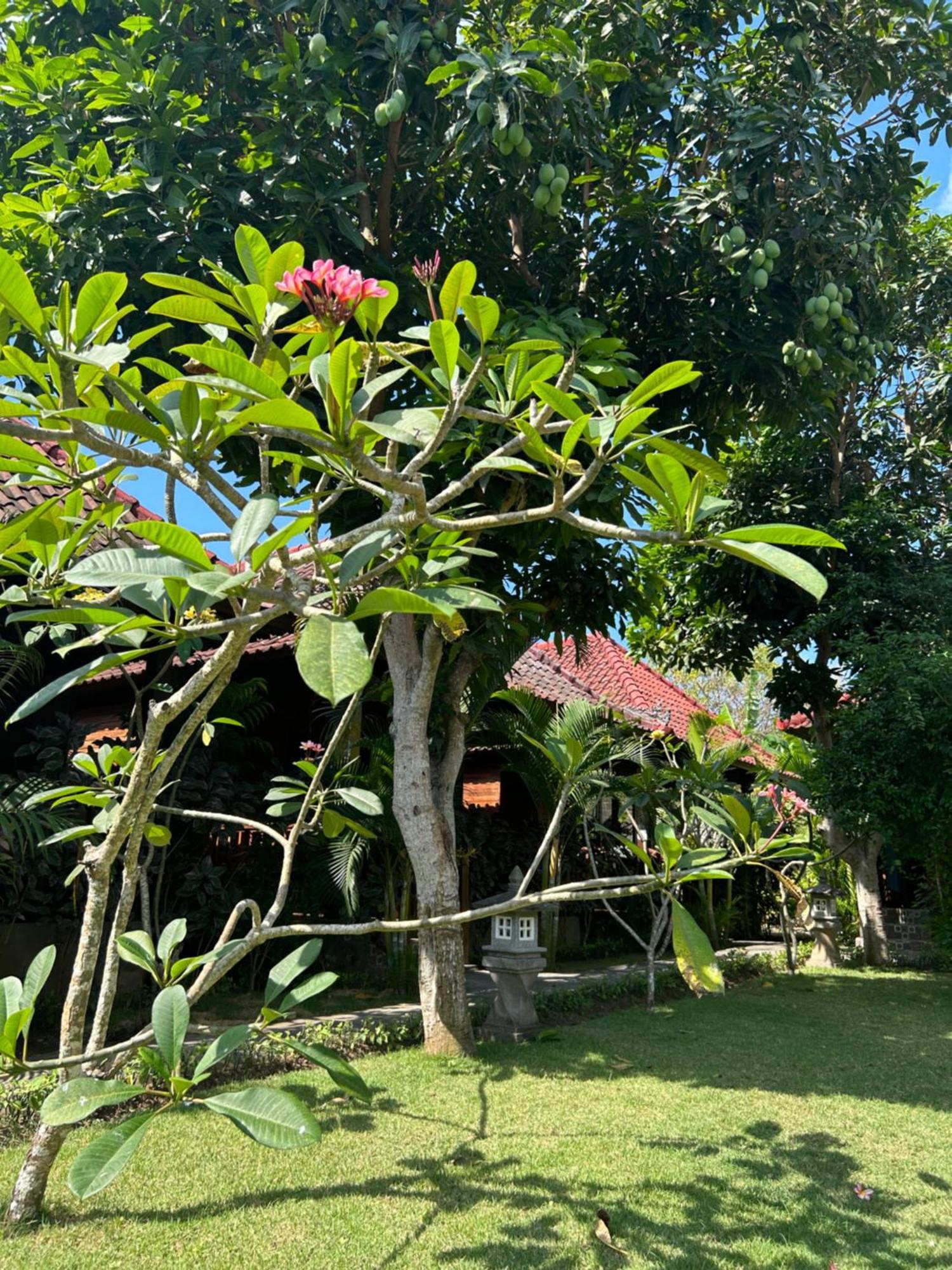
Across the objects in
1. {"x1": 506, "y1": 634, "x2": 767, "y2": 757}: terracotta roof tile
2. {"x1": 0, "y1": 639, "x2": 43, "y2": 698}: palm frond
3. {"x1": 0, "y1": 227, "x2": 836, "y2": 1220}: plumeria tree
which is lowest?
{"x1": 0, "y1": 227, "x2": 836, "y2": 1220}: plumeria tree

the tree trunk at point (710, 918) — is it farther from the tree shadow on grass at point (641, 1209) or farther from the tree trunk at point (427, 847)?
the tree shadow on grass at point (641, 1209)

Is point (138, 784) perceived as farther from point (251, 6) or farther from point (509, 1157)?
point (251, 6)

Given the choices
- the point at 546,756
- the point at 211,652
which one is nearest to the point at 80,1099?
the point at 546,756

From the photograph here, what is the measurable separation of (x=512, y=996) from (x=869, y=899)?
563cm

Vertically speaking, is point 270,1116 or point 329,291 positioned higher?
point 329,291

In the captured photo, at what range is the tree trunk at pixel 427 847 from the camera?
5016 mm

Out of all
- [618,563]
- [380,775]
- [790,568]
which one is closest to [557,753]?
[790,568]

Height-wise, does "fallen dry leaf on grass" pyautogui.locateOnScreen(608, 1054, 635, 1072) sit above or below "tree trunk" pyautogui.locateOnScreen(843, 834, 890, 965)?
below

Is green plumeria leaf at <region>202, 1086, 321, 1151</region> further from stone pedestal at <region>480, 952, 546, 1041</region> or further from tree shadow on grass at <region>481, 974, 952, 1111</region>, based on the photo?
stone pedestal at <region>480, 952, 546, 1041</region>

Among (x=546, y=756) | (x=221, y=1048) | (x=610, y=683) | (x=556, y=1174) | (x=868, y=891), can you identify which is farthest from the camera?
(x=610, y=683)

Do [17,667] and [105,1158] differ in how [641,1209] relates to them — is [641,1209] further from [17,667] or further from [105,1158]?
[17,667]

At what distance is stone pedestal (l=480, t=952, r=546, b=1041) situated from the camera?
5.71 metres

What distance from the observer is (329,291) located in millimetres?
1484

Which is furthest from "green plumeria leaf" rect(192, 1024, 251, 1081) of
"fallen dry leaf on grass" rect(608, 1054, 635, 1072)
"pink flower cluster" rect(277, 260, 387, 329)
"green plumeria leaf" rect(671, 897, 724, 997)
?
"fallen dry leaf on grass" rect(608, 1054, 635, 1072)
